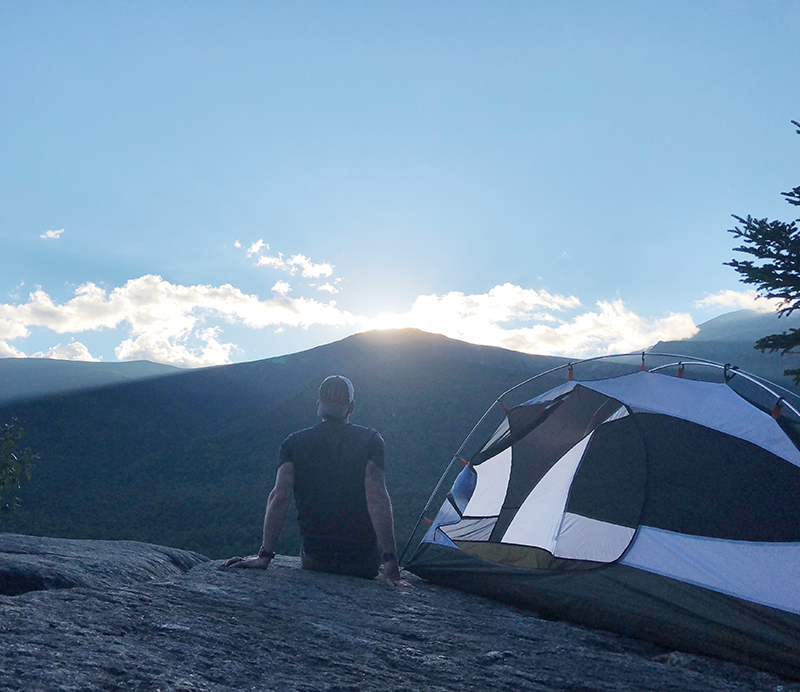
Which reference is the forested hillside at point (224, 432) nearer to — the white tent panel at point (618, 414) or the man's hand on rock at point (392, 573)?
the man's hand on rock at point (392, 573)

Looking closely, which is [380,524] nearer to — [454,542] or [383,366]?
[454,542]

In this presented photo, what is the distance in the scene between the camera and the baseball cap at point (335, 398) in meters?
4.96

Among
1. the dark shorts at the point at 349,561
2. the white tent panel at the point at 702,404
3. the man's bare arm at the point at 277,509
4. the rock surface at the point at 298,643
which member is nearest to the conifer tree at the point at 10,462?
the rock surface at the point at 298,643

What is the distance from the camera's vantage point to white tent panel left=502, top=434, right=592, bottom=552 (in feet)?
17.5

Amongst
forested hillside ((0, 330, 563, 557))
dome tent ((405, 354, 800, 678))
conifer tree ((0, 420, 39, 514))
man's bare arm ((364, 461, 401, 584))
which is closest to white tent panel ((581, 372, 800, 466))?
dome tent ((405, 354, 800, 678))

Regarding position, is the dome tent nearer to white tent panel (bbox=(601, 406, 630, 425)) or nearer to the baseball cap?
white tent panel (bbox=(601, 406, 630, 425))

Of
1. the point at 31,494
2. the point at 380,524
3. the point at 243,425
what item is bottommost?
the point at 31,494

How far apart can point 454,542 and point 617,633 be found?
2.12 meters

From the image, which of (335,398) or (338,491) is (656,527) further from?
(335,398)

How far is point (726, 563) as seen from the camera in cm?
432

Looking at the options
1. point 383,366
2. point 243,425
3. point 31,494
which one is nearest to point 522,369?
point 383,366

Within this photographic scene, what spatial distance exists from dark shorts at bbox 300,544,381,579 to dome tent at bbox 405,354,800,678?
38.0 inches

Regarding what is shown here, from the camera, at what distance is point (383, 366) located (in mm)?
48938

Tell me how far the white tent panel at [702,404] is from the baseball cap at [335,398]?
2617mm
